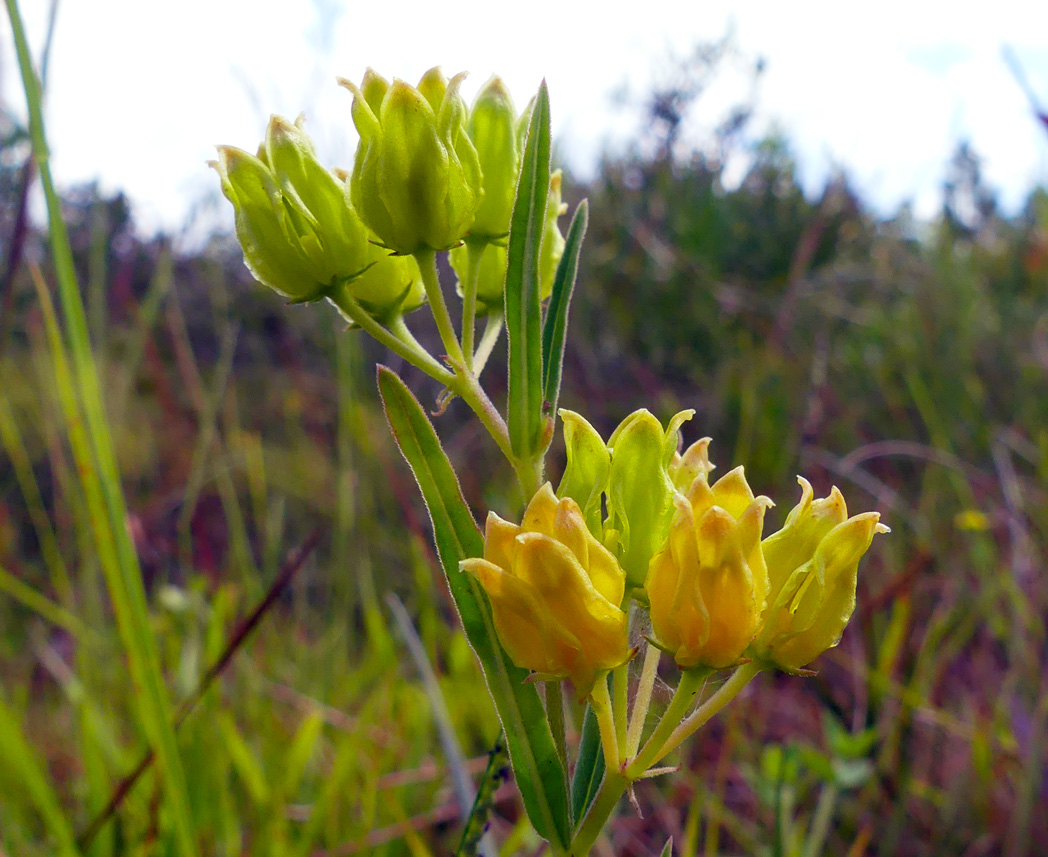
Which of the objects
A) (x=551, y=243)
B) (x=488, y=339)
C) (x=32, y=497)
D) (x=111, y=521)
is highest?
(x=551, y=243)

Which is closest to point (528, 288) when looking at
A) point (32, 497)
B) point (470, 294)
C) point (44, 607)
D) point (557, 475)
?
point (470, 294)

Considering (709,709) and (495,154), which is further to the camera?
(495,154)

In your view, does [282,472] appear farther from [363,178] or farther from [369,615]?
[363,178]

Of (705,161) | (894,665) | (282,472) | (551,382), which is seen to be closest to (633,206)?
(705,161)

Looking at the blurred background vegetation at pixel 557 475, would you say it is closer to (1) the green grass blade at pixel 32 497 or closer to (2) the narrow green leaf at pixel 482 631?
(1) the green grass blade at pixel 32 497

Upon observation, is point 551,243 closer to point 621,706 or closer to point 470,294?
point 470,294

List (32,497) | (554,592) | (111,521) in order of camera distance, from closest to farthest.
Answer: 1. (554,592)
2. (111,521)
3. (32,497)

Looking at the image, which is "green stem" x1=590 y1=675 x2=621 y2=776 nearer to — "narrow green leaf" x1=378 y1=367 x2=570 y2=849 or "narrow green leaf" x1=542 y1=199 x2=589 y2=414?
"narrow green leaf" x1=378 y1=367 x2=570 y2=849
